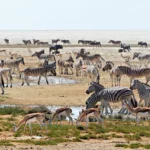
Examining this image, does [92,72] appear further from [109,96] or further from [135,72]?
[109,96]

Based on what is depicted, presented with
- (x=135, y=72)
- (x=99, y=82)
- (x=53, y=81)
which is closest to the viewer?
(x=135, y=72)

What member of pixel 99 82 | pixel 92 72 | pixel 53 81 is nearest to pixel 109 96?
pixel 99 82

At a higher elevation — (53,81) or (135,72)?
(135,72)

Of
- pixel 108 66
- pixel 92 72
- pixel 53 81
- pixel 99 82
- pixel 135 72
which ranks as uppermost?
pixel 135 72

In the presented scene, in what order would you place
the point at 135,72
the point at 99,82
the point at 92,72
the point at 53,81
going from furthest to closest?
1. the point at 53,81
2. the point at 92,72
3. the point at 99,82
4. the point at 135,72

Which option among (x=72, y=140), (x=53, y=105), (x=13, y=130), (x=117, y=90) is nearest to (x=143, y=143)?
(x=72, y=140)

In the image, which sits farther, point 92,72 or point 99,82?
point 92,72

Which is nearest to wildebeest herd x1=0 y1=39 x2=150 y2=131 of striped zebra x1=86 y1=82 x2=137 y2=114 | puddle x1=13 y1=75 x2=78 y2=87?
striped zebra x1=86 y1=82 x2=137 y2=114

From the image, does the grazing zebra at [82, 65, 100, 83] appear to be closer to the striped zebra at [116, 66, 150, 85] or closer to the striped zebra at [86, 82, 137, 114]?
the striped zebra at [116, 66, 150, 85]

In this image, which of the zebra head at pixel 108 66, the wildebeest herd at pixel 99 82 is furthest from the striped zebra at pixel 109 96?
the zebra head at pixel 108 66

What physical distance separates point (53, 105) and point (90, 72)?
8.17 meters

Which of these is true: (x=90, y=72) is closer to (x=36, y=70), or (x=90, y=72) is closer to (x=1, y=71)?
(x=36, y=70)

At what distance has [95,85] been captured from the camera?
21.1 meters

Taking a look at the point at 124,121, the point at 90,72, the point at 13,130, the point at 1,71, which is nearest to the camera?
the point at 13,130
